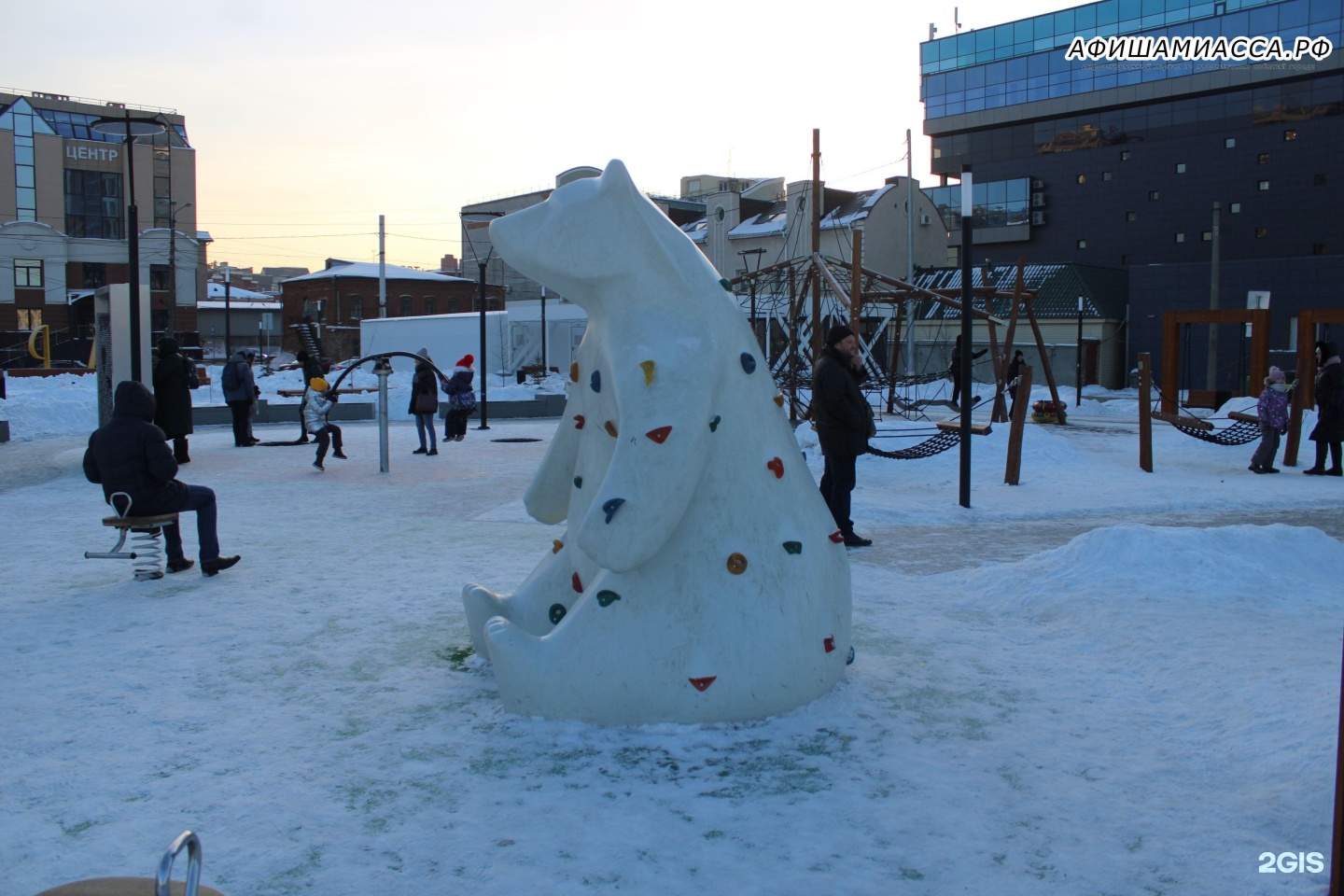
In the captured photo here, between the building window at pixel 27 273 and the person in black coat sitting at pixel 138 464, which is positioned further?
the building window at pixel 27 273

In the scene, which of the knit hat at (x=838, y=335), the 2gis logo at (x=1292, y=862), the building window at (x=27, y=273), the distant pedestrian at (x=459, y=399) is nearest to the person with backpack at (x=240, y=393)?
the distant pedestrian at (x=459, y=399)

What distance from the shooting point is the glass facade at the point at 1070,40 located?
43.4 m

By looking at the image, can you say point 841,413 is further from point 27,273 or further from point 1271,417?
point 27,273

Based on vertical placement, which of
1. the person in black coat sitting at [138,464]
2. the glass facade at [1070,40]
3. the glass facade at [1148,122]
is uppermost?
the glass facade at [1070,40]

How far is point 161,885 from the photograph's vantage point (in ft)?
6.22

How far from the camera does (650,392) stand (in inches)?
157

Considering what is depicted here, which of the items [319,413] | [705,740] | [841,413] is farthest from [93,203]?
[705,740]

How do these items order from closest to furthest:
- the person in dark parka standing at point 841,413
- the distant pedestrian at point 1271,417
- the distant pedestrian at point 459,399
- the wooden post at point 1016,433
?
the person in dark parka standing at point 841,413
the wooden post at point 1016,433
the distant pedestrian at point 1271,417
the distant pedestrian at point 459,399

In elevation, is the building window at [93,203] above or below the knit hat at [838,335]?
above

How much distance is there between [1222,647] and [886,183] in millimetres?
42641

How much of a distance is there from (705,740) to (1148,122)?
1999 inches

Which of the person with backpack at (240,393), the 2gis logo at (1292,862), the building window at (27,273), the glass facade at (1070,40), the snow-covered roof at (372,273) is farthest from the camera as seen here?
the snow-covered roof at (372,273)

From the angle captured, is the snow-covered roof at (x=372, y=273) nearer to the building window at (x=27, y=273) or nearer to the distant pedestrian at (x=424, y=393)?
the building window at (x=27, y=273)

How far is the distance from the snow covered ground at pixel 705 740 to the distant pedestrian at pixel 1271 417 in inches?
262
